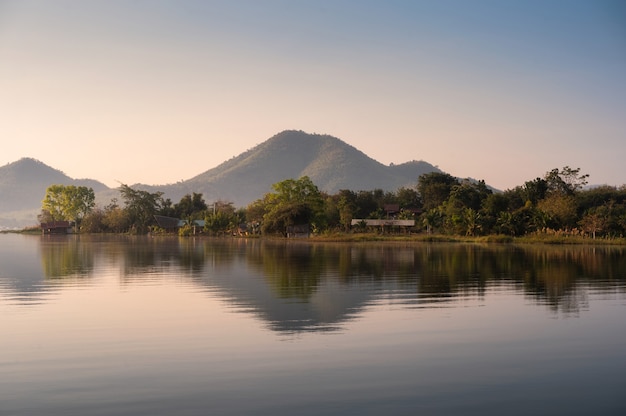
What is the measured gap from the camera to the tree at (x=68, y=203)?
111562 mm

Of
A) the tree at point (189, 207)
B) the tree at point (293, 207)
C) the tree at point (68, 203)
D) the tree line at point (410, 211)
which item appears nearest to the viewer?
the tree line at point (410, 211)

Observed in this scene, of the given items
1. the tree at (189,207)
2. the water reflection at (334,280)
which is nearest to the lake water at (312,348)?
the water reflection at (334,280)

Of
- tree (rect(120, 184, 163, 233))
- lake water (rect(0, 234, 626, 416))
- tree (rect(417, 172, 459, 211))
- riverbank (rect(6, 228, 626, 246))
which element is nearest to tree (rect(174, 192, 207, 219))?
tree (rect(120, 184, 163, 233))

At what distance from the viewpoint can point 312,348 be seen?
10.6 metres

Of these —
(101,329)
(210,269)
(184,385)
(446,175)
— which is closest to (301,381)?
(184,385)

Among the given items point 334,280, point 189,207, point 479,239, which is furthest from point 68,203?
point 334,280

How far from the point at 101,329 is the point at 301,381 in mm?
5852

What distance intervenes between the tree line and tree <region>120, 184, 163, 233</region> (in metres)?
0.16

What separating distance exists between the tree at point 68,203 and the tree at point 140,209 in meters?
11.4

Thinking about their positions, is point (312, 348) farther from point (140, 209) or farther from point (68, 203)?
point (68, 203)

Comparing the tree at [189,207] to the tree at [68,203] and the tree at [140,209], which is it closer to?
the tree at [140,209]

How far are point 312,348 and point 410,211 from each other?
75.1 metres

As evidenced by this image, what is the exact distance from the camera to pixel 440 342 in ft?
37.3

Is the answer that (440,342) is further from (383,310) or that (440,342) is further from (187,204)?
(187,204)
